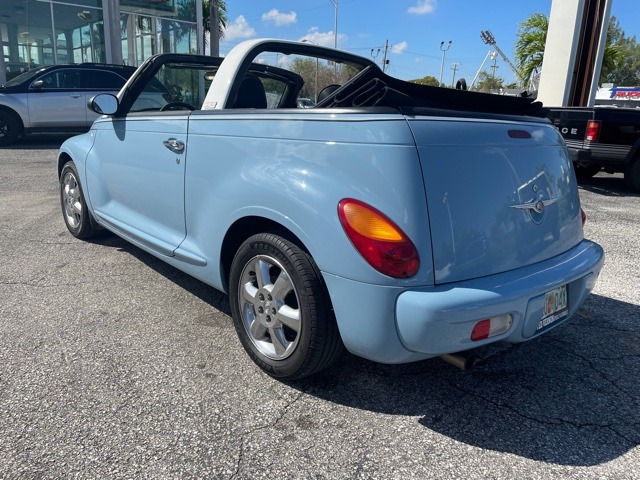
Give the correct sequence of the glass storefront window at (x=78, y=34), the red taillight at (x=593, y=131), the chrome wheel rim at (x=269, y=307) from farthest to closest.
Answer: the glass storefront window at (x=78, y=34) → the red taillight at (x=593, y=131) → the chrome wheel rim at (x=269, y=307)

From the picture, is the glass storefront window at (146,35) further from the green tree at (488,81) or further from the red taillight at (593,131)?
the green tree at (488,81)

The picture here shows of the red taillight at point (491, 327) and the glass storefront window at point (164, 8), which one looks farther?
the glass storefront window at point (164, 8)

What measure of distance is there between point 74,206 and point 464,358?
13.6 ft

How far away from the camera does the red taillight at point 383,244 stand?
7.10ft

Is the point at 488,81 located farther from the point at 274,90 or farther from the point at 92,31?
the point at 274,90

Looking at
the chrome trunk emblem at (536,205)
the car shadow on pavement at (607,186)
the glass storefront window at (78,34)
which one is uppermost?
the glass storefront window at (78,34)

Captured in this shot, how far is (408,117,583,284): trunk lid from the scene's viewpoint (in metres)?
2.21

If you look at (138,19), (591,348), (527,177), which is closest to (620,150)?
(591,348)

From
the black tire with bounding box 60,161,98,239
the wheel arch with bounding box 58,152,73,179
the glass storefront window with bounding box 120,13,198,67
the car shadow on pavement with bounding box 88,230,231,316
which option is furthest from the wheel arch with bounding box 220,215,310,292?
the glass storefront window with bounding box 120,13,198,67

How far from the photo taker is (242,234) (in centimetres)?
295

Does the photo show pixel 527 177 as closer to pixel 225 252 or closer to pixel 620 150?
pixel 225 252

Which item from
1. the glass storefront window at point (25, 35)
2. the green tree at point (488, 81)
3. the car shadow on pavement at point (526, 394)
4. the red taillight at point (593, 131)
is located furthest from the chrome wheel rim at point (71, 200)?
the green tree at point (488, 81)

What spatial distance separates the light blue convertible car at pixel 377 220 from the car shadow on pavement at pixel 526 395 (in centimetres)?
36

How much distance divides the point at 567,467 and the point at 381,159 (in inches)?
58.8
